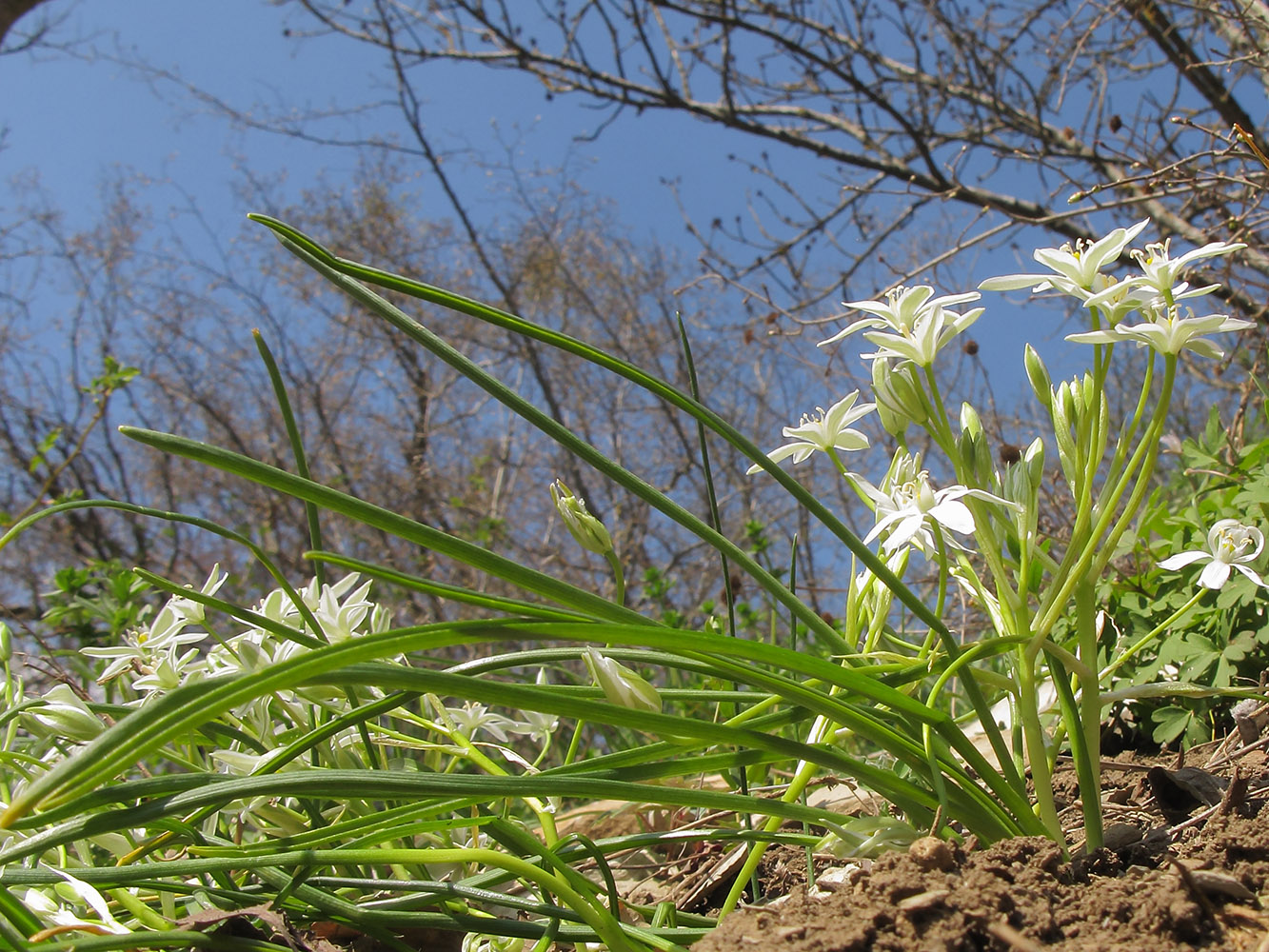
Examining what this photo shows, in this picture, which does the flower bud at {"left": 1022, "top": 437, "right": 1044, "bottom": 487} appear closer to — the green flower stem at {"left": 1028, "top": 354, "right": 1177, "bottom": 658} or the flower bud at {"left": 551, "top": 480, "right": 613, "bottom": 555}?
the green flower stem at {"left": 1028, "top": 354, "right": 1177, "bottom": 658}

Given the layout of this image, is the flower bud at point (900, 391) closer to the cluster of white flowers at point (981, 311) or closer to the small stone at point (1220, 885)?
the cluster of white flowers at point (981, 311)

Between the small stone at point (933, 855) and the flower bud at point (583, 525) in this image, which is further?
the flower bud at point (583, 525)

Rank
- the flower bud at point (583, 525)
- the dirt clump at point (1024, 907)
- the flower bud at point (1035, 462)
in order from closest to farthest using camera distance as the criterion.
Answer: the dirt clump at point (1024, 907), the flower bud at point (1035, 462), the flower bud at point (583, 525)

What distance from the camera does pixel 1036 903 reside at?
66 cm

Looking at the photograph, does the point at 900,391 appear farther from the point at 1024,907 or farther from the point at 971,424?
the point at 1024,907

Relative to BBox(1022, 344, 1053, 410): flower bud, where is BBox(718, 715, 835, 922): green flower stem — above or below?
below

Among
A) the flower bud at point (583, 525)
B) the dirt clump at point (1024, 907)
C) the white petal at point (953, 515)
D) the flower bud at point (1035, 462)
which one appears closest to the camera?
the dirt clump at point (1024, 907)

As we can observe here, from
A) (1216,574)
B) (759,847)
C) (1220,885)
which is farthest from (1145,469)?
(759,847)

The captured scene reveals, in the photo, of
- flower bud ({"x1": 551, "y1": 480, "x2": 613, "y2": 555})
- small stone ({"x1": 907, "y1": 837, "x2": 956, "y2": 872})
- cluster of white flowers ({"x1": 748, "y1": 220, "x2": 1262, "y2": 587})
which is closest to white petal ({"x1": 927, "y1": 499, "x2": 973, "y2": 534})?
cluster of white flowers ({"x1": 748, "y1": 220, "x2": 1262, "y2": 587})

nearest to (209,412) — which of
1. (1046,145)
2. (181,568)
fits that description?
(181,568)

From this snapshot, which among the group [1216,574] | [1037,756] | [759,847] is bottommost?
[759,847]

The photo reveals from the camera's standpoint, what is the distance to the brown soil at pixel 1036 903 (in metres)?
0.62

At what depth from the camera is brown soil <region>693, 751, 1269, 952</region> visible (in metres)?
0.62

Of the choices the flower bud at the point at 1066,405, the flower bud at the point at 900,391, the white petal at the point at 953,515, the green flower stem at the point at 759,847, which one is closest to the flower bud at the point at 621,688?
the green flower stem at the point at 759,847
